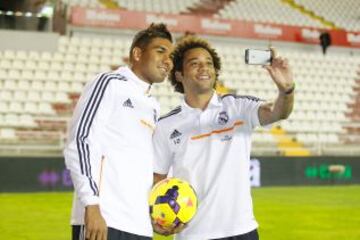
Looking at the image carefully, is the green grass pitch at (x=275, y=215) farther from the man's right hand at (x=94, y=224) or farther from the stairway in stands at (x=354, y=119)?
the man's right hand at (x=94, y=224)

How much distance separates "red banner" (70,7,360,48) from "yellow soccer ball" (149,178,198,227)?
18221mm

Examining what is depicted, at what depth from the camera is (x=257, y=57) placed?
137 inches

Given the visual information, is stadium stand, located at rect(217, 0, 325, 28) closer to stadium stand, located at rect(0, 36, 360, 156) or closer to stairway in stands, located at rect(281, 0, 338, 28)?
stairway in stands, located at rect(281, 0, 338, 28)

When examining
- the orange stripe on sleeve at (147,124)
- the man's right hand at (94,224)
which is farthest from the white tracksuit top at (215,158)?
the man's right hand at (94,224)

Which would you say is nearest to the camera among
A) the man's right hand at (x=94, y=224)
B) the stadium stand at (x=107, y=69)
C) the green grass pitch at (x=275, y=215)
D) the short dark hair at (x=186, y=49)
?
the man's right hand at (x=94, y=224)

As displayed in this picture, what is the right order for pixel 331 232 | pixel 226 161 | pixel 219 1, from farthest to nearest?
pixel 219 1, pixel 331 232, pixel 226 161

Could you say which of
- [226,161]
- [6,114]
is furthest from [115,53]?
[226,161]

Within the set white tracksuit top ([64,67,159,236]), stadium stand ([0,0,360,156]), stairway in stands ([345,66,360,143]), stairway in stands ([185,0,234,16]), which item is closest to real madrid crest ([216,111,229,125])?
white tracksuit top ([64,67,159,236])

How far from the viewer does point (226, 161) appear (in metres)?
3.98

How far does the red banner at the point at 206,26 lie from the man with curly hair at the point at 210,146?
1779 centimetres

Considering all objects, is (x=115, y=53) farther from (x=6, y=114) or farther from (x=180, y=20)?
(x=6, y=114)

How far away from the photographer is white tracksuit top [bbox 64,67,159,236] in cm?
330

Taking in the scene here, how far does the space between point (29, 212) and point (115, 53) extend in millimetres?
10463

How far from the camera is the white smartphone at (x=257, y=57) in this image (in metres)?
3.44
